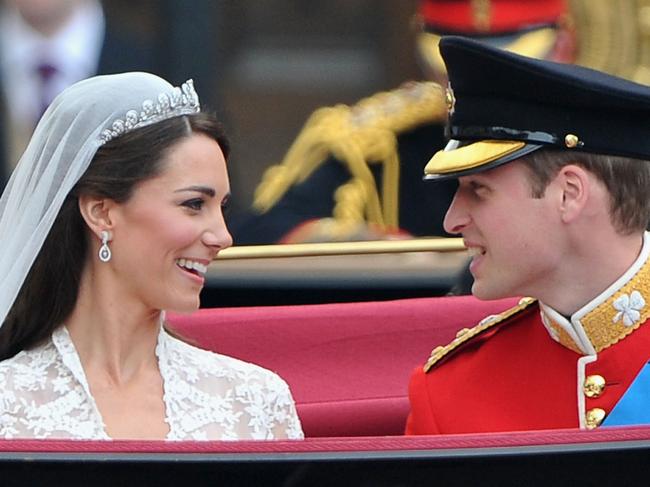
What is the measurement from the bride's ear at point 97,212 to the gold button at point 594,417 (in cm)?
64

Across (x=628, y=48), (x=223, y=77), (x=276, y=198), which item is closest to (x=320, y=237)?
(x=276, y=198)

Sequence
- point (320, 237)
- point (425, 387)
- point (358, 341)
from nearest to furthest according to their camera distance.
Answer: point (425, 387), point (358, 341), point (320, 237)

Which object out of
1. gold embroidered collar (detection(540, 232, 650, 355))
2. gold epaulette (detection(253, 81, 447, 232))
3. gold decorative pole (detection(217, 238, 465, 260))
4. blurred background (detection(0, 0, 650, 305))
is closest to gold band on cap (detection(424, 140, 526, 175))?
gold embroidered collar (detection(540, 232, 650, 355))

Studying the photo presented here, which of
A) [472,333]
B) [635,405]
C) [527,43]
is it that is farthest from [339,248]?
[635,405]

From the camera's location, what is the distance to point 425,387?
2.12 m

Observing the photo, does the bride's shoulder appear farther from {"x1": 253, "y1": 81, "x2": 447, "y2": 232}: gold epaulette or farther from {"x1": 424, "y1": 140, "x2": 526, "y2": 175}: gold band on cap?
{"x1": 253, "y1": 81, "x2": 447, "y2": 232}: gold epaulette

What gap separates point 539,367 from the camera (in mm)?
2082

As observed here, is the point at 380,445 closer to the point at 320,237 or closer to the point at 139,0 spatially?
the point at 320,237

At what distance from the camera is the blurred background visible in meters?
3.28

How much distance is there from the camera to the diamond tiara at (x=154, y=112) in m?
2.03

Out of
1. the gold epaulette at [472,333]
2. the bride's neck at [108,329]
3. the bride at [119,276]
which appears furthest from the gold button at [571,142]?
the bride's neck at [108,329]

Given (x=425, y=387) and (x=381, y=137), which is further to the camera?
(x=381, y=137)

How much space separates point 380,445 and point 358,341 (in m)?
0.73

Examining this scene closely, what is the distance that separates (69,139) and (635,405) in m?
0.78
